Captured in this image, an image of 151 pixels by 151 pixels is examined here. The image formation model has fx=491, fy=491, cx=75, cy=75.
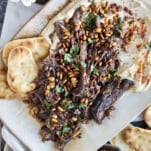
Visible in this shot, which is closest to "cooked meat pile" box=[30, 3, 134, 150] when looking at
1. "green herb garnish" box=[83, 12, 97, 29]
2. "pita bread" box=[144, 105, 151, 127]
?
"green herb garnish" box=[83, 12, 97, 29]

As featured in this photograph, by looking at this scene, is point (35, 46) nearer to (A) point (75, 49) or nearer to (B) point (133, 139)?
(A) point (75, 49)

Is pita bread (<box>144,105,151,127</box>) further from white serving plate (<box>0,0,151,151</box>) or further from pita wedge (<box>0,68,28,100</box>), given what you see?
pita wedge (<box>0,68,28,100</box>)

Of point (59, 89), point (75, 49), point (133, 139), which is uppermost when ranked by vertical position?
point (75, 49)

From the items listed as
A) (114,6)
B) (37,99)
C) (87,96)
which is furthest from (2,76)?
(114,6)

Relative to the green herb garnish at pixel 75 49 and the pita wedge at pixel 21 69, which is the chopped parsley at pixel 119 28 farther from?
the pita wedge at pixel 21 69

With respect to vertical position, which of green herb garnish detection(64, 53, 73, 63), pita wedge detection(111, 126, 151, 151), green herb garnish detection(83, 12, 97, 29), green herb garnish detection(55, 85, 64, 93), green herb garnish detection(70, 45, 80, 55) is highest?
green herb garnish detection(83, 12, 97, 29)

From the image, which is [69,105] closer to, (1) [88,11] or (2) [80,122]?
(2) [80,122]

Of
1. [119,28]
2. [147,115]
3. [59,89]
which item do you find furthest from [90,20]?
[147,115]
